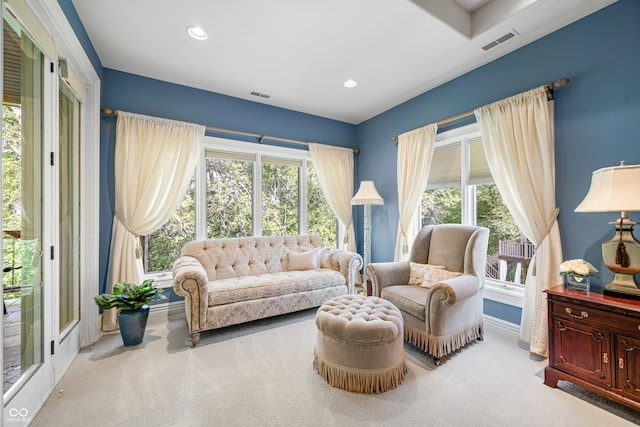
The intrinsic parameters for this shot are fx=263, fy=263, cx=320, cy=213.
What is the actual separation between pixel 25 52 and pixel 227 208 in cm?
230

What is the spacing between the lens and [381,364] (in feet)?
5.92

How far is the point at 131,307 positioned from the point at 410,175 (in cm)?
344

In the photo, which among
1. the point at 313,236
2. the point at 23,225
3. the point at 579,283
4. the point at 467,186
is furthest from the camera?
the point at 313,236

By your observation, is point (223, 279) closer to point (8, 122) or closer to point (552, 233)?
point (8, 122)

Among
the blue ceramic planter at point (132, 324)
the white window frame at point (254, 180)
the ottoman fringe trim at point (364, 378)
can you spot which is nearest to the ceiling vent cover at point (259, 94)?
the white window frame at point (254, 180)

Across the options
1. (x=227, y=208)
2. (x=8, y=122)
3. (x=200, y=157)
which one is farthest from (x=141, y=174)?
(x=8, y=122)

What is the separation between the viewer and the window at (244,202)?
3.33 metres

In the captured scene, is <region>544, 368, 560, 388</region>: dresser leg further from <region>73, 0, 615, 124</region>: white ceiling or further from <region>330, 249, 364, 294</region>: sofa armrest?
<region>73, 0, 615, 124</region>: white ceiling

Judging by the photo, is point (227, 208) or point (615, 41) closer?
point (615, 41)

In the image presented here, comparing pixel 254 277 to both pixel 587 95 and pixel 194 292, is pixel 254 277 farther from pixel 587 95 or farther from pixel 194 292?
pixel 587 95

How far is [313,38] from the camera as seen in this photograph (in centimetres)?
242

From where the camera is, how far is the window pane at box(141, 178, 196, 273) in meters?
3.21

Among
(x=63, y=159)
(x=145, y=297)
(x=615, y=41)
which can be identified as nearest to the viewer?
(x=615, y=41)

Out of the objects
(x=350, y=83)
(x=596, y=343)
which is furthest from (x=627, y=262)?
(x=350, y=83)
